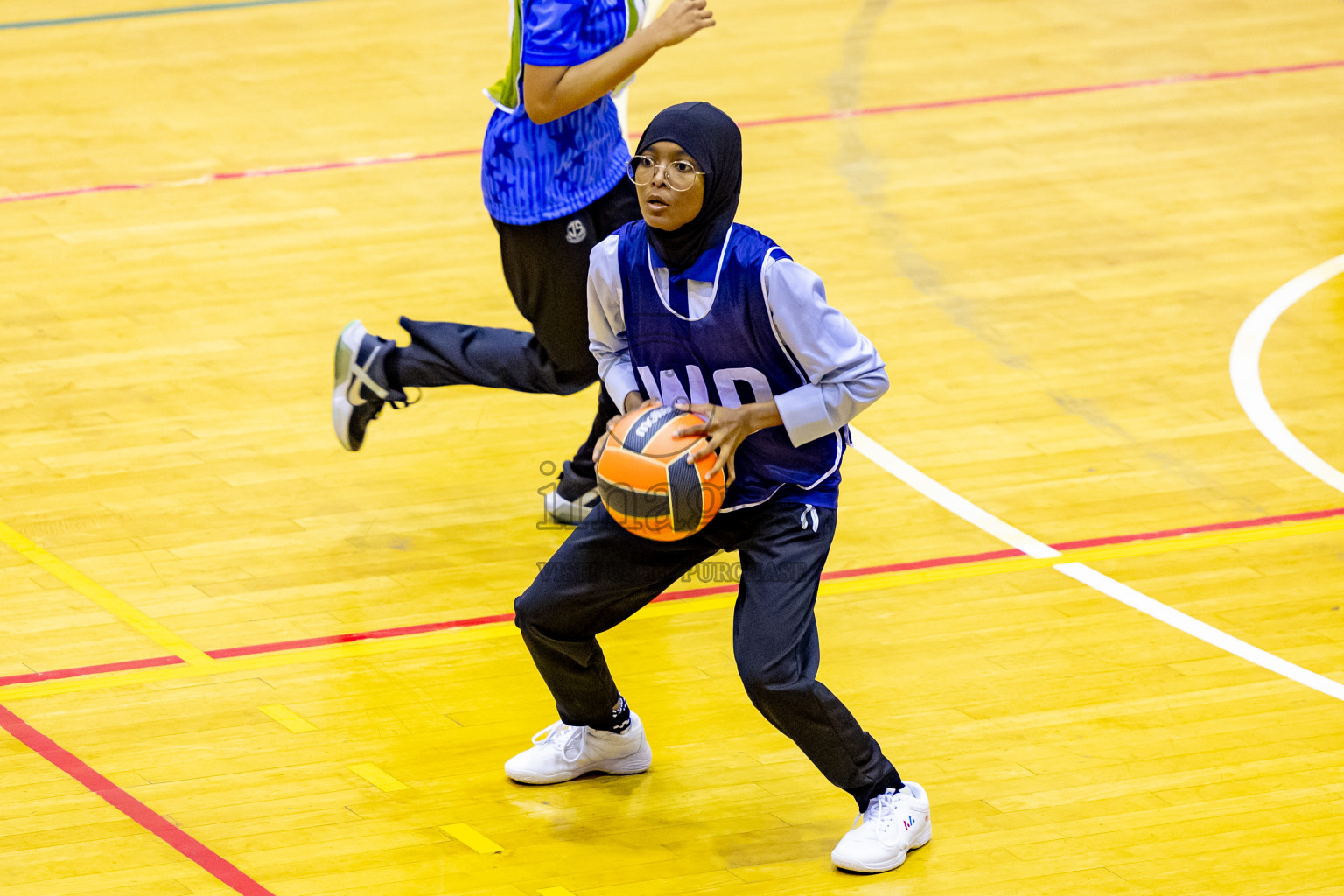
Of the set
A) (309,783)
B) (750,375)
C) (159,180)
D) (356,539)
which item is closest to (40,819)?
(309,783)

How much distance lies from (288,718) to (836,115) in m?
5.24

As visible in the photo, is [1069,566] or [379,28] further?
[379,28]

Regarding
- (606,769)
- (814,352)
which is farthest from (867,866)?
(814,352)

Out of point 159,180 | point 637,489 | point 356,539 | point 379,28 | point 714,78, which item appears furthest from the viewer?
point 379,28

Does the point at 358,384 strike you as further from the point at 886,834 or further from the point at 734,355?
the point at 886,834

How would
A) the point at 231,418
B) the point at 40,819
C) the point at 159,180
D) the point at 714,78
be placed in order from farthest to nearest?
the point at 714,78, the point at 159,180, the point at 231,418, the point at 40,819

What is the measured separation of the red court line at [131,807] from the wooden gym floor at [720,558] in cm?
1

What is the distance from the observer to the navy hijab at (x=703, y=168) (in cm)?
347

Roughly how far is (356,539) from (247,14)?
574 centimetres

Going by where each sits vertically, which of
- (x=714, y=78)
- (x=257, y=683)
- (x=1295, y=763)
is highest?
(x=714, y=78)

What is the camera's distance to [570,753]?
408cm

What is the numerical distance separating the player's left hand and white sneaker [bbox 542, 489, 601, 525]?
66.3 inches

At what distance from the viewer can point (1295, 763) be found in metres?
4.11

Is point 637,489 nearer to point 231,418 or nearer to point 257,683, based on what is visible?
point 257,683
